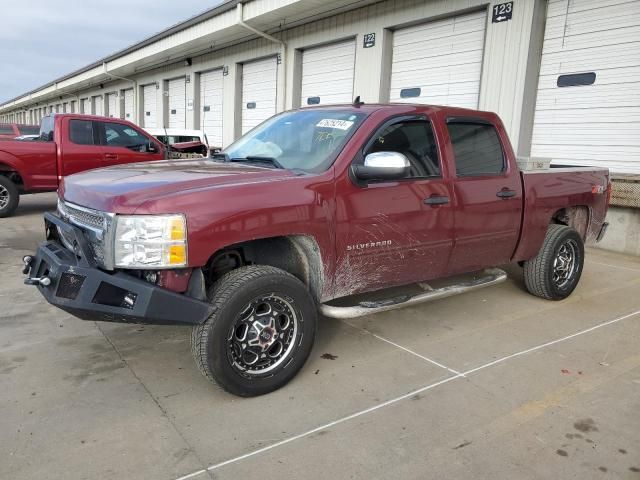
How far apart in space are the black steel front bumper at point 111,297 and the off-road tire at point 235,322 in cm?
12

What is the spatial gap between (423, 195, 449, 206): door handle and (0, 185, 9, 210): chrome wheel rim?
874 centimetres

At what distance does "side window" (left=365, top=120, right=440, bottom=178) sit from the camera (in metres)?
3.91

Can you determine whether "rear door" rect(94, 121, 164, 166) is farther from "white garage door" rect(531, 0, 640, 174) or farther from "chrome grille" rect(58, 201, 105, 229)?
"white garage door" rect(531, 0, 640, 174)

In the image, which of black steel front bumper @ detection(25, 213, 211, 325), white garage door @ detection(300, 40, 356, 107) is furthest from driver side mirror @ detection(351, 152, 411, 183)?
white garage door @ detection(300, 40, 356, 107)

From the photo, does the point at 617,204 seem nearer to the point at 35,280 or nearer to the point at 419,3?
the point at 419,3

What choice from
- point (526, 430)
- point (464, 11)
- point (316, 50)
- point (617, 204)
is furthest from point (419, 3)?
point (526, 430)

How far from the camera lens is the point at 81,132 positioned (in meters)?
Result: 10.1

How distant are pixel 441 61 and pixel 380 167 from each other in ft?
29.2

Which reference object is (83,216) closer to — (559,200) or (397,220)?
(397,220)

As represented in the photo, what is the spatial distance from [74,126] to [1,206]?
2.02m

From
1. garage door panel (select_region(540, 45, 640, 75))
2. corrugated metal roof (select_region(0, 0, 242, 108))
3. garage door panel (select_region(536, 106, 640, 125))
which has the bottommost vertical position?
garage door panel (select_region(536, 106, 640, 125))

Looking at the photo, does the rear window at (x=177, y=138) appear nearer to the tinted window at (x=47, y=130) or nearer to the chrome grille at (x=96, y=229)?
the tinted window at (x=47, y=130)

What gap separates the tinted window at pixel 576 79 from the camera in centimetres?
895

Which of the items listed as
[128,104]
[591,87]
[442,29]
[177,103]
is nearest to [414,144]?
[591,87]
